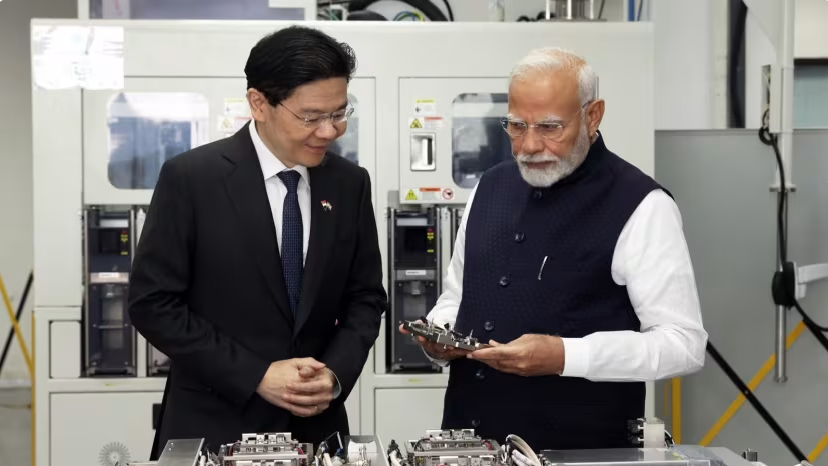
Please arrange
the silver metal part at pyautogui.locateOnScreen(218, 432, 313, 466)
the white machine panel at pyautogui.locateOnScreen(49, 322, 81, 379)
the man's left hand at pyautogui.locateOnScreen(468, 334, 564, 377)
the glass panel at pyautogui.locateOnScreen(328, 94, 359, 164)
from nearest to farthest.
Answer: the silver metal part at pyautogui.locateOnScreen(218, 432, 313, 466) → the man's left hand at pyautogui.locateOnScreen(468, 334, 564, 377) → the white machine panel at pyautogui.locateOnScreen(49, 322, 81, 379) → the glass panel at pyautogui.locateOnScreen(328, 94, 359, 164)

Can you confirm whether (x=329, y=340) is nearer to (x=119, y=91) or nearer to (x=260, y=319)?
(x=260, y=319)

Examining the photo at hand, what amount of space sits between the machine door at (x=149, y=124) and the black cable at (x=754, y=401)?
1.70 metres

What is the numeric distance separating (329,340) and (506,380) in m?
0.40

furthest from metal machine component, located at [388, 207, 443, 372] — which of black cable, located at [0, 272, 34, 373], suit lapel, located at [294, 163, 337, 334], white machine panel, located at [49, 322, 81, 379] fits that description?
black cable, located at [0, 272, 34, 373]

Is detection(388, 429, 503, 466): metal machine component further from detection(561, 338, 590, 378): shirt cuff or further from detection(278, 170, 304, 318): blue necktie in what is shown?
detection(278, 170, 304, 318): blue necktie

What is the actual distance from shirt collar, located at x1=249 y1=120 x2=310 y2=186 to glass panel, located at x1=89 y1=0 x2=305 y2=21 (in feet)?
5.72

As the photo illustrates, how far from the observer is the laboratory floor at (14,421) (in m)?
4.93

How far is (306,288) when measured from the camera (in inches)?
81.0

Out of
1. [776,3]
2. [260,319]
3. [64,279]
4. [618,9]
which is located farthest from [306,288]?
[618,9]

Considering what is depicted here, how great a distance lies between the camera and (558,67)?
206cm

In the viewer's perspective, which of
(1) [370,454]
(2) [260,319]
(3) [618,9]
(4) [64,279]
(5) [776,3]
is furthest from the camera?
(3) [618,9]

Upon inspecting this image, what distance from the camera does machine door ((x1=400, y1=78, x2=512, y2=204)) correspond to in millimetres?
3680

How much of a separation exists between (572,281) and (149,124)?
2141 mm

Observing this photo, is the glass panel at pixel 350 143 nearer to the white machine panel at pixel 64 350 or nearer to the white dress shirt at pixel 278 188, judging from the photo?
the white machine panel at pixel 64 350
